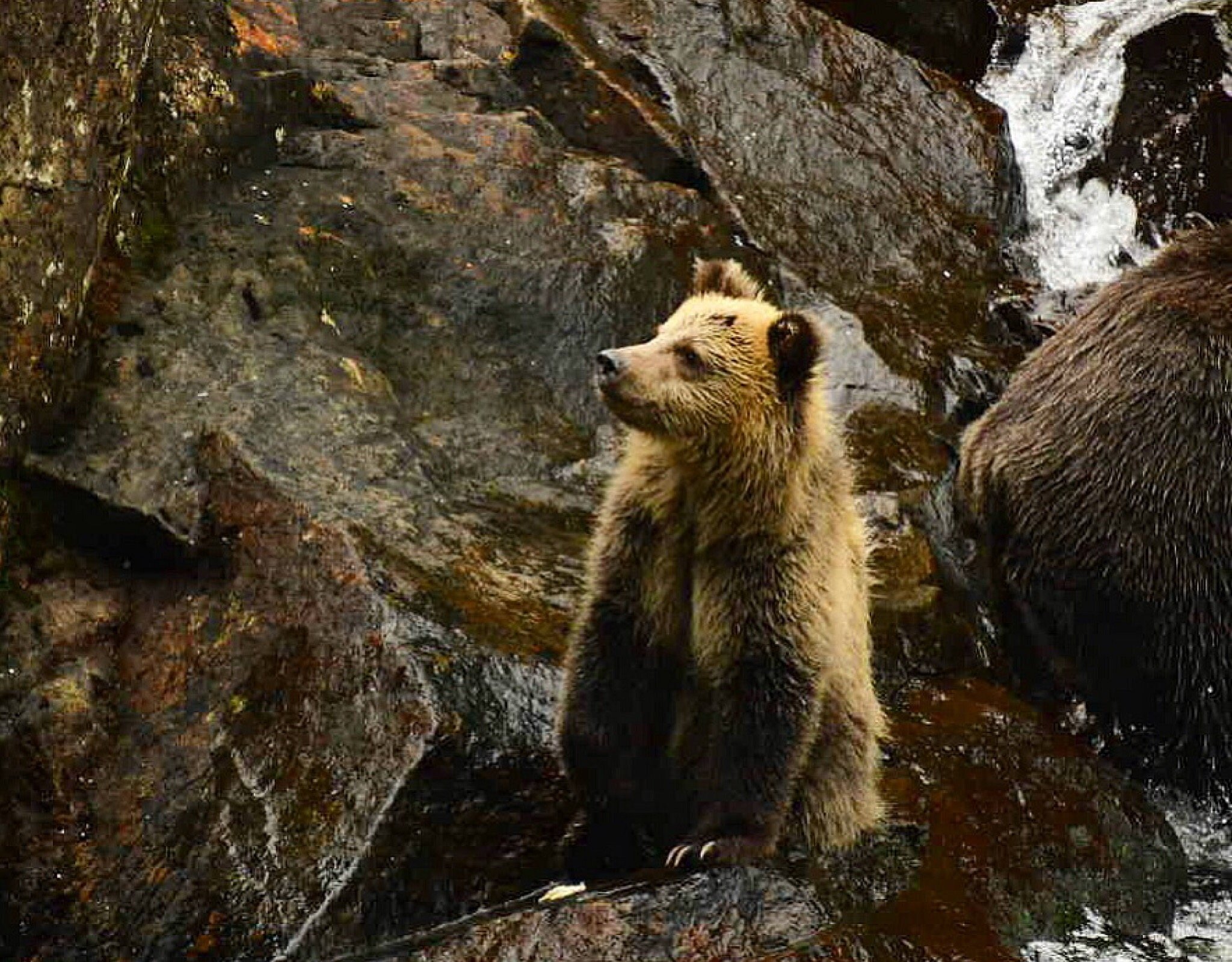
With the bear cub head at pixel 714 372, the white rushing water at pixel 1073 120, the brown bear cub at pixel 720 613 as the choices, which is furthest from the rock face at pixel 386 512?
the white rushing water at pixel 1073 120

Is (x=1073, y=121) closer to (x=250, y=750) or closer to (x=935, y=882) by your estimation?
(x=935, y=882)

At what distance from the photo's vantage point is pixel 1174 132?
12.2 m

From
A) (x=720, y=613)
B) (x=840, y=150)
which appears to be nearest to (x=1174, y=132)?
(x=840, y=150)

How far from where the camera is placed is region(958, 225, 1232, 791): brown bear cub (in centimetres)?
768

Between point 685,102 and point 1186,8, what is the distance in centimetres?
451

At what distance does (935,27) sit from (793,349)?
8.54 meters

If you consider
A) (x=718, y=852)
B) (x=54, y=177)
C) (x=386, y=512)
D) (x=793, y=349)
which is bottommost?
(x=718, y=852)

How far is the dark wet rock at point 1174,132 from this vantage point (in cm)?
1192

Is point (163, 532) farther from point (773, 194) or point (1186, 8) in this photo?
point (1186, 8)

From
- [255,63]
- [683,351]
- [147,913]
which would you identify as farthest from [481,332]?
[147,913]

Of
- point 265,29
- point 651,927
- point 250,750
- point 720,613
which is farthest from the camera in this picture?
point 265,29

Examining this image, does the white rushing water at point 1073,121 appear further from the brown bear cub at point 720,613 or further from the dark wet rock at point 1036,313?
the brown bear cub at point 720,613

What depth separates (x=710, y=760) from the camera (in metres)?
5.34

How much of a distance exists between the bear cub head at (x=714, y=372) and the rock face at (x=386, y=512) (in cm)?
132
